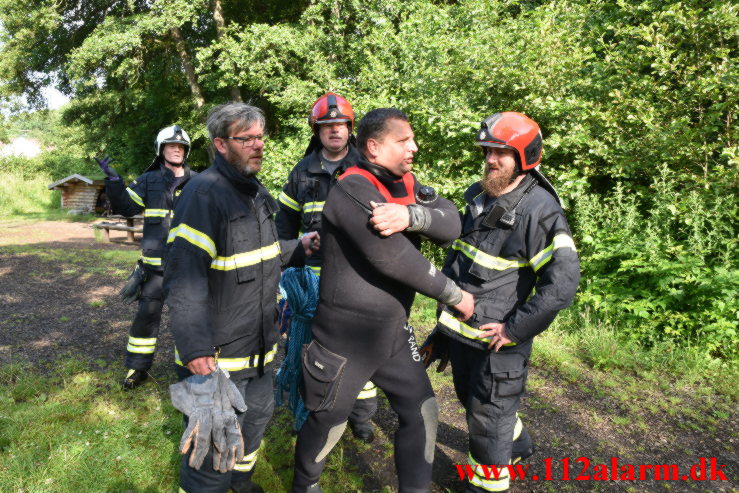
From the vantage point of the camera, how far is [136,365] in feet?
14.5

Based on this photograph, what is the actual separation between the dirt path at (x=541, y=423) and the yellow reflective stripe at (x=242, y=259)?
1769 millimetres

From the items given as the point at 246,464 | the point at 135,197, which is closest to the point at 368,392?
the point at 246,464

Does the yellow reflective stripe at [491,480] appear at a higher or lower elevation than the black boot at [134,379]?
higher

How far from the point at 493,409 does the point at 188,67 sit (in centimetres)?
1965

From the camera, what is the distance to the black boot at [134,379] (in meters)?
4.38

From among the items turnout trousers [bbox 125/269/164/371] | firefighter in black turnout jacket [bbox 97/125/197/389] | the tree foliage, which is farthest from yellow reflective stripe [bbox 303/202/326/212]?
the tree foliage

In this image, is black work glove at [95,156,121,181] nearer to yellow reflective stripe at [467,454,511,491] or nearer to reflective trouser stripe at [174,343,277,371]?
reflective trouser stripe at [174,343,277,371]

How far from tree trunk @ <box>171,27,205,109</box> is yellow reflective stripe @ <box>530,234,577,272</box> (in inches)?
737

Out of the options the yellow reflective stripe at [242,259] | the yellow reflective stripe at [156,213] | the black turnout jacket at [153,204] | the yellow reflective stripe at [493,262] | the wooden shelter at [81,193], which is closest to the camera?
the yellow reflective stripe at [242,259]

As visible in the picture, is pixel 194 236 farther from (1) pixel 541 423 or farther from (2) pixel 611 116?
(2) pixel 611 116

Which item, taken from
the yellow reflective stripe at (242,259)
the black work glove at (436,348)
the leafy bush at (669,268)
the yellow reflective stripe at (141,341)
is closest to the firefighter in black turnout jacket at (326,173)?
the black work glove at (436,348)

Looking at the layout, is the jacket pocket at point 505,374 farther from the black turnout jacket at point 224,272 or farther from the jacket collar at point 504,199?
the black turnout jacket at point 224,272

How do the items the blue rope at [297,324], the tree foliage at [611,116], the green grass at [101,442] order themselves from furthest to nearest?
1. the tree foliage at [611,116]
2. the blue rope at [297,324]
3. the green grass at [101,442]

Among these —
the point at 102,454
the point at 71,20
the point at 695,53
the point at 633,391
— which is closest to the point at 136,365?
the point at 102,454
